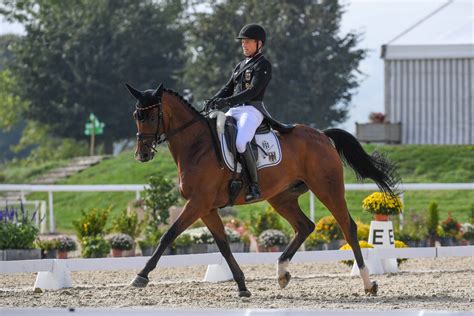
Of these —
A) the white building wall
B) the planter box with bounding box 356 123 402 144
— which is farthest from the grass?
the white building wall

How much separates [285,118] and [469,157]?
13781 millimetres

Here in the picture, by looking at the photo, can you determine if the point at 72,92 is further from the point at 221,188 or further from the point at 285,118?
the point at 221,188

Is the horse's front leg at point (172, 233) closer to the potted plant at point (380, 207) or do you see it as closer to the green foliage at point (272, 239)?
the potted plant at point (380, 207)

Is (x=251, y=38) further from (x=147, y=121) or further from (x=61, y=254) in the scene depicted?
(x=61, y=254)

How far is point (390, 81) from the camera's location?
1076 inches

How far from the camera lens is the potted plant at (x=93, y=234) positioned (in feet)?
46.5

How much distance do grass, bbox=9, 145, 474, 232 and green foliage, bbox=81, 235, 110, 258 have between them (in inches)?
257

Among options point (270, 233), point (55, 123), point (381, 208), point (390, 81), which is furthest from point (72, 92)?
point (381, 208)

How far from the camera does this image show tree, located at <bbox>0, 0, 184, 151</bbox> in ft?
134

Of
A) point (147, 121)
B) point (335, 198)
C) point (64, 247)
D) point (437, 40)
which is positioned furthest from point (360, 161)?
point (437, 40)

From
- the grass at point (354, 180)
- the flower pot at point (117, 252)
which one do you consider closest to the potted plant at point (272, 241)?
the flower pot at point (117, 252)

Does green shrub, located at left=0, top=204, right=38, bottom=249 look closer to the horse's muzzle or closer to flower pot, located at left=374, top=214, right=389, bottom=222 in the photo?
flower pot, located at left=374, top=214, right=389, bottom=222

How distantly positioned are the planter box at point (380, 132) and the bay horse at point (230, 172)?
16342 mm

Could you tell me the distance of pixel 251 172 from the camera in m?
9.87
